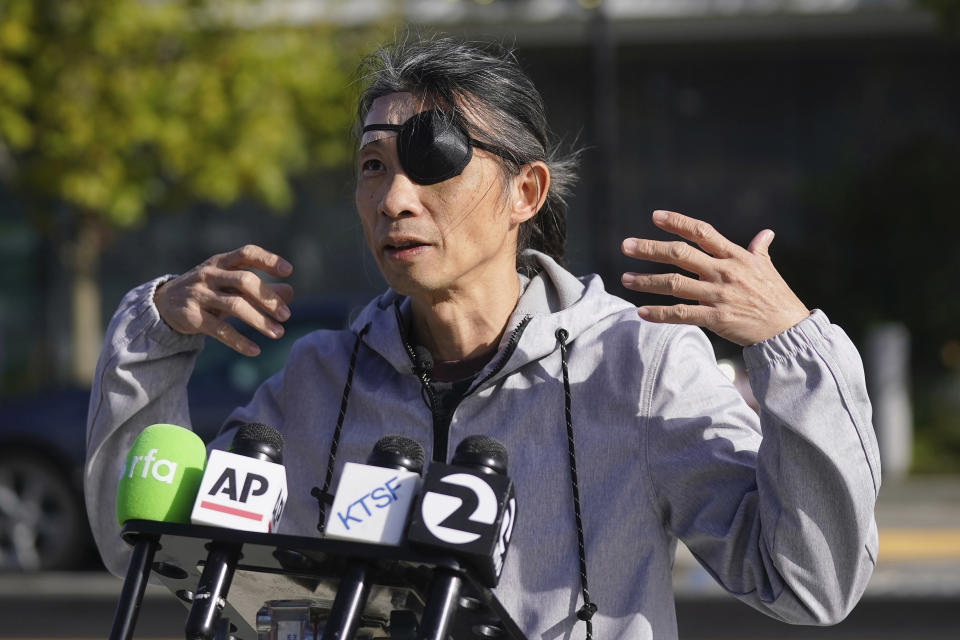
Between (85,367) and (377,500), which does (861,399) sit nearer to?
(377,500)

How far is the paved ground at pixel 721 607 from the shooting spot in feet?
25.7

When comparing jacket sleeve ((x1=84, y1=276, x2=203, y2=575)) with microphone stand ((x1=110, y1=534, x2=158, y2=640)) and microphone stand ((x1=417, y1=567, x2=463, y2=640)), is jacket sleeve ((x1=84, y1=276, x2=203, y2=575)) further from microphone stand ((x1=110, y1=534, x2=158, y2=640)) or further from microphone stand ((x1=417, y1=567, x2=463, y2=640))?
microphone stand ((x1=417, y1=567, x2=463, y2=640))

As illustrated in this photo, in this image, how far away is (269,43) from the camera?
1255cm

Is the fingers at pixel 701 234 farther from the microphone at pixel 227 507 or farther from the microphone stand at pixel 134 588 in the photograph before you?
the microphone stand at pixel 134 588

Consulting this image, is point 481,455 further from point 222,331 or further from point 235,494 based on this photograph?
point 222,331

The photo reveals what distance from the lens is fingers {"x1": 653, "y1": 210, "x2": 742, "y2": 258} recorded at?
2.06 m

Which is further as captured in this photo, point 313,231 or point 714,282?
point 313,231

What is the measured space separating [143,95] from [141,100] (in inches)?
2.7

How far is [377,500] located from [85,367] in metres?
11.6

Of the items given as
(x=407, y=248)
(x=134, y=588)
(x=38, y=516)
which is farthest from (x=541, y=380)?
(x=38, y=516)

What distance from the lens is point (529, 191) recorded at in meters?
2.52

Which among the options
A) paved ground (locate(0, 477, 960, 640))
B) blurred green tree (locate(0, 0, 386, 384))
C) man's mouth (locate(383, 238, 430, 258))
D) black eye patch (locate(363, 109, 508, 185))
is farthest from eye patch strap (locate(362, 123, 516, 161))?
blurred green tree (locate(0, 0, 386, 384))

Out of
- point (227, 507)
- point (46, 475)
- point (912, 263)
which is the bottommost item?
point (46, 475)

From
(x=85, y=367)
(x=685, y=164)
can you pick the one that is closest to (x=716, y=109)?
(x=685, y=164)
